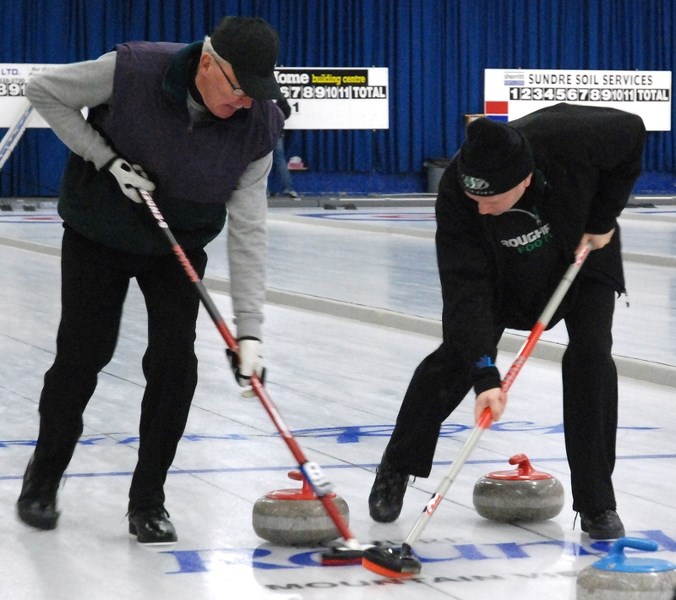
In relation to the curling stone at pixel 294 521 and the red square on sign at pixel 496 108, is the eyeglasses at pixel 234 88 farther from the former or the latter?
the red square on sign at pixel 496 108

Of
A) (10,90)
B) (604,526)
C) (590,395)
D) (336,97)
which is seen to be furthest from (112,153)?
(336,97)

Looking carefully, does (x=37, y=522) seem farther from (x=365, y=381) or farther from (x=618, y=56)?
(x=618, y=56)

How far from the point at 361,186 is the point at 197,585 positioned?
16899 mm

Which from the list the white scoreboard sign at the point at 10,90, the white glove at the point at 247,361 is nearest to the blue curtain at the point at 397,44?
the white scoreboard sign at the point at 10,90

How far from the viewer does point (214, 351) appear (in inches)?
255

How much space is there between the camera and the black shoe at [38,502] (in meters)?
3.38

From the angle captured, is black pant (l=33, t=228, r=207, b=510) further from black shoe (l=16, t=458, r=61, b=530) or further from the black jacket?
the black jacket

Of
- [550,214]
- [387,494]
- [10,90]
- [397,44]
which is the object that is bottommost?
[10,90]

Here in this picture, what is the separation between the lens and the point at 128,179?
3.14m

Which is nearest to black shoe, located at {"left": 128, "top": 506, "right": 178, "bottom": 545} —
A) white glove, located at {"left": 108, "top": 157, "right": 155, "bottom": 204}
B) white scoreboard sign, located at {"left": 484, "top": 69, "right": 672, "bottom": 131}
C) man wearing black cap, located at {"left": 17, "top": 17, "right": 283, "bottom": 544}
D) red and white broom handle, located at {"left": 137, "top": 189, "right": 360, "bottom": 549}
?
man wearing black cap, located at {"left": 17, "top": 17, "right": 283, "bottom": 544}

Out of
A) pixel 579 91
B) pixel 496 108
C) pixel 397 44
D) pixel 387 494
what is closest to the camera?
pixel 387 494

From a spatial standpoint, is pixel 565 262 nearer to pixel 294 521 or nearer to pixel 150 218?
Answer: pixel 294 521

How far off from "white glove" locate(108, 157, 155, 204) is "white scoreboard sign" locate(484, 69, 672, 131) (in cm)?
1654

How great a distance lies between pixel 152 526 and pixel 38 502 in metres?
0.34
